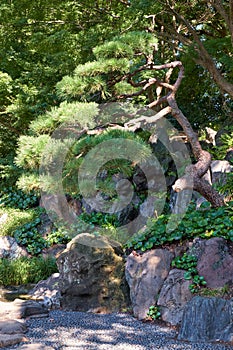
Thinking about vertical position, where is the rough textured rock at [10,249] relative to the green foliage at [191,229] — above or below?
below

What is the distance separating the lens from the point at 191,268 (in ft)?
13.1

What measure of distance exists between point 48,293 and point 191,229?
211 cm

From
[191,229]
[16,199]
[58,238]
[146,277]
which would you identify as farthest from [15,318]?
[16,199]

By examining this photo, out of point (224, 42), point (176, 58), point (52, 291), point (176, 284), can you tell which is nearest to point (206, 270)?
point (176, 284)

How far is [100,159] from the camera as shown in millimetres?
3174

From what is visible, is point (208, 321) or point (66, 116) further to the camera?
point (208, 321)

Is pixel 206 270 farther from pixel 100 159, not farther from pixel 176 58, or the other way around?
pixel 176 58

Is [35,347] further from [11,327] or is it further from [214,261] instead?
[214,261]

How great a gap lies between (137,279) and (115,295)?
0.42 m

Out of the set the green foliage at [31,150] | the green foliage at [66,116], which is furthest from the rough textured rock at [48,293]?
the green foliage at [66,116]

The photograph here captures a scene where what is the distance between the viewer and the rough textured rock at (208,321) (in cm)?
318

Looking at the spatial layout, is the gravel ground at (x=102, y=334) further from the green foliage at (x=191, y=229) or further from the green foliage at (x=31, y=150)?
the green foliage at (x=31, y=150)

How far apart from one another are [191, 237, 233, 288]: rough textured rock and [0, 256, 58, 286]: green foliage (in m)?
2.70

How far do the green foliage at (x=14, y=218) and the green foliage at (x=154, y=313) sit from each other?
148 inches
